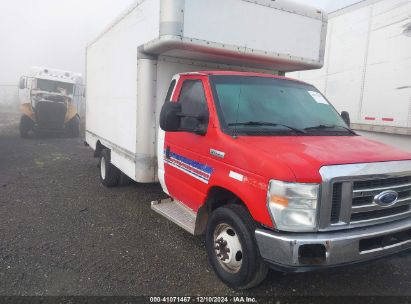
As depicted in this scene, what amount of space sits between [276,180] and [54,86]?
16.7m

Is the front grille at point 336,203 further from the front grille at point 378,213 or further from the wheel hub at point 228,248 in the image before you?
the wheel hub at point 228,248

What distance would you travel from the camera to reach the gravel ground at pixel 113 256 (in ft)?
11.8

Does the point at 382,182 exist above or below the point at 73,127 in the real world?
above

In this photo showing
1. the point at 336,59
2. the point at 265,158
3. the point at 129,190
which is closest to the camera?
the point at 265,158

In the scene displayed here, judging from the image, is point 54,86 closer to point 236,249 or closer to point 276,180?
point 236,249

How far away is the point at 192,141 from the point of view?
4.08m

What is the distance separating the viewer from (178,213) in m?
4.53

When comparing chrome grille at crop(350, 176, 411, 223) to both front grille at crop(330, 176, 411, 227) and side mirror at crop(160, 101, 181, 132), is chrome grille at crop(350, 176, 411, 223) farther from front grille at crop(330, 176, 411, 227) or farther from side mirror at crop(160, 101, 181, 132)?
side mirror at crop(160, 101, 181, 132)

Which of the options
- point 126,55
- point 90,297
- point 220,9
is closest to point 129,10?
point 126,55

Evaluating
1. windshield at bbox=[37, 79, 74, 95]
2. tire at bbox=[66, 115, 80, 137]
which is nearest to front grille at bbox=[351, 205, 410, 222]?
tire at bbox=[66, 115, 80, 137]

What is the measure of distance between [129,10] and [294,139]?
143 inches

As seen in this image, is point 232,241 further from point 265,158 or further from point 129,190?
point 129,190

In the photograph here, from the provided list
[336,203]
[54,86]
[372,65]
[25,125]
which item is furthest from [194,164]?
[54,86]

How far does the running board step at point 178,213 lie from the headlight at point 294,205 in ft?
4.58
